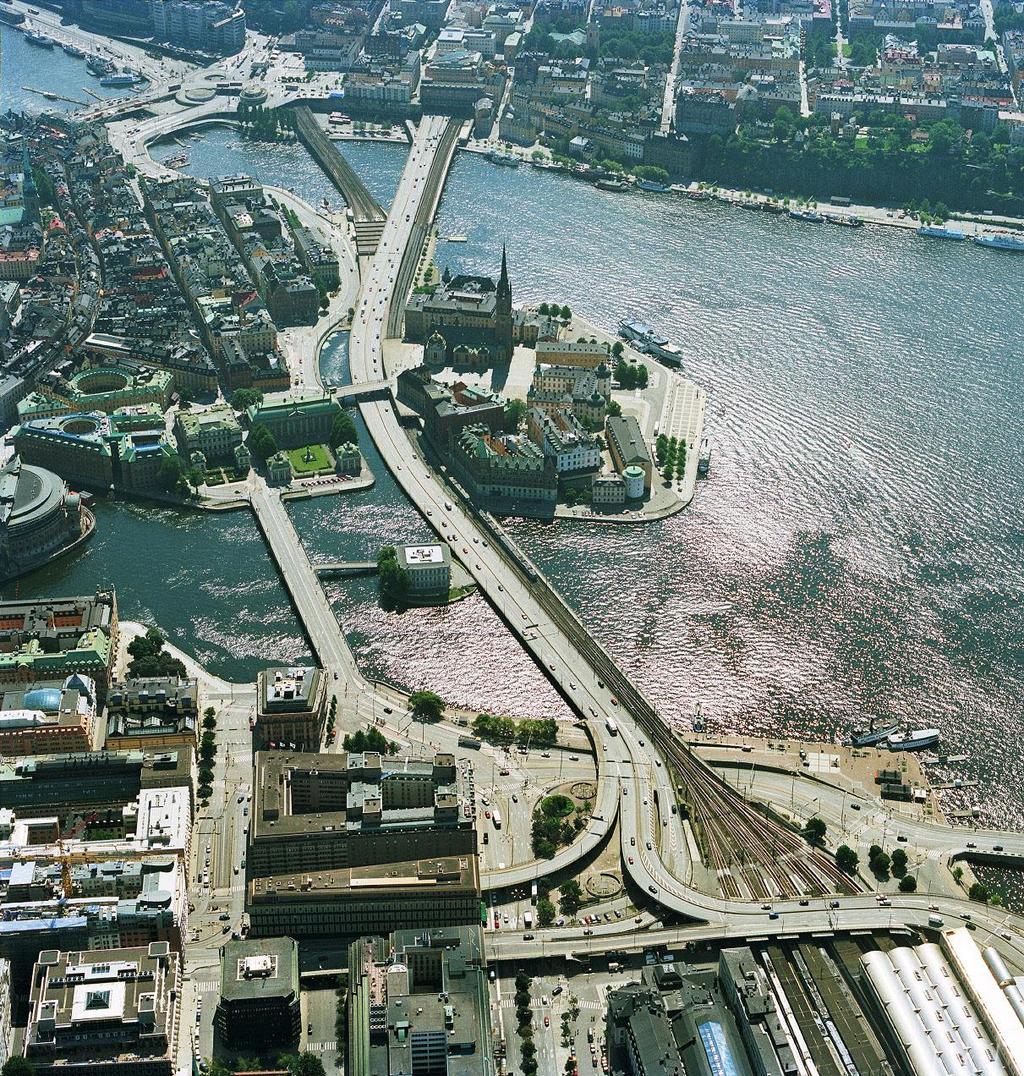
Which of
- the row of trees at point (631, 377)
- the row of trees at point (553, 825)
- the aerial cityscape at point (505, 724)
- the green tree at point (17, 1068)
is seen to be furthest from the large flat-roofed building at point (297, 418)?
the green tree at point (17, 1068)

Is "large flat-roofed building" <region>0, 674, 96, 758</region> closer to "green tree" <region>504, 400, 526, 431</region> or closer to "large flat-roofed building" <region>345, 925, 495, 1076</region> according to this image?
"large flat-roofed building" <region>345, 925, 495, 1076</region>

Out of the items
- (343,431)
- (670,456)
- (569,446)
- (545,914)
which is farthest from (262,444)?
(545,914)

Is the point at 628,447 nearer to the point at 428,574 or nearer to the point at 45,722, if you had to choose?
the point at 428,574

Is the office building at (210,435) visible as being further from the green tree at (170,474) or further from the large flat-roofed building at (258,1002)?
the large flat-roofed building at (258,1002)

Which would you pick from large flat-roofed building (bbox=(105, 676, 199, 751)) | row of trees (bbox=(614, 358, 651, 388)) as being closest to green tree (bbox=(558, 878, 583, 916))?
large flat-roofed building (bbox=(105, 676, 199, 751))

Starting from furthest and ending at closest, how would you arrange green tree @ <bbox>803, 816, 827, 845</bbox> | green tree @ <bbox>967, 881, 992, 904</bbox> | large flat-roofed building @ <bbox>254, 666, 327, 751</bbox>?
large flat-roofed building @ <bbox>254, 666, 327, 751</bbox> < green tree @ <bbox>803, 816, 827, 845</bbox> < green tree @ <bbox>967, 881, 992, 904</bbox>

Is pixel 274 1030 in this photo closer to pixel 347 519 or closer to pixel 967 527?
pixel 347 519

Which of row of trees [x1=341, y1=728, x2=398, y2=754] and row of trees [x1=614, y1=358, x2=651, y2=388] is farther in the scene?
row of trees [x1=614, y1=358, x2=651, y2=388]
